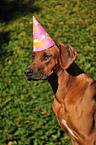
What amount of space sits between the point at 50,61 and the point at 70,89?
0.50 meters

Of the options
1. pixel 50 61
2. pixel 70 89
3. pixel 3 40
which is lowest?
pixel 3 40

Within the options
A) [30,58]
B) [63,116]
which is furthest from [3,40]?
[63,116]

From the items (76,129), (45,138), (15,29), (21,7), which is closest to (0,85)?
(45,138)

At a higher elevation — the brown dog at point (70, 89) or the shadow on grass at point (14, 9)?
the shadow on grass at point (14, 9)

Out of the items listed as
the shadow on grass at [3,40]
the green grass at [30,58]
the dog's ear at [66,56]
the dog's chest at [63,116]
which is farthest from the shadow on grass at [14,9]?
the dog's chest at [63,116]

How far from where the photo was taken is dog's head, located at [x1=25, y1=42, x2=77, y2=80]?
270 cm

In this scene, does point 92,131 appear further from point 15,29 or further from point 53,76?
point 15,29

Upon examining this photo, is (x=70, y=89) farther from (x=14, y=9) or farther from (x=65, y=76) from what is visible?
(x=14, y=9)

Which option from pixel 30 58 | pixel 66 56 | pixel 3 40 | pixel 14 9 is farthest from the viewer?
pixel 14 9

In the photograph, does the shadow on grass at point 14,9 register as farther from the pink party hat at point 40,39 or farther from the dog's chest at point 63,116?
the dog's chest at point 63,116

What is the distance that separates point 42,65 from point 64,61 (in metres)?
0.32

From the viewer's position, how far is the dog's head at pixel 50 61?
2.70 metres

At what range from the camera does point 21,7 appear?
8.42 meters

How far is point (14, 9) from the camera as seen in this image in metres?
8.39
